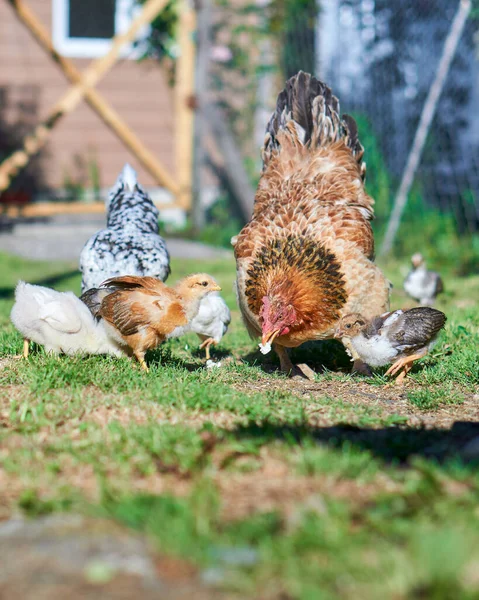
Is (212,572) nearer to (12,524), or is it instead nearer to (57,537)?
(57,537)

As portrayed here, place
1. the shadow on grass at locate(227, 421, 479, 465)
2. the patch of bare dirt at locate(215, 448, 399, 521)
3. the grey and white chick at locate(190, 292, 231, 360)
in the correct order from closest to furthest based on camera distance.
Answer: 1. the patch of bare dirt at locate(215, 448, 399, 521)
2. the shadow on grass at locate(227, 421, 479, 465)
3. the grey and white chick at locate(190, 292, 231, 360)

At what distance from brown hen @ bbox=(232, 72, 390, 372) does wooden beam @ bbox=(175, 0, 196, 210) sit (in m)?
6.46

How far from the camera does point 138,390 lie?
→ 13.8ft

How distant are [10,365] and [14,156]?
25.8 feet

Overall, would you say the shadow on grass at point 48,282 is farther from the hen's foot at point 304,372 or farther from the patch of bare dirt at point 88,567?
the patch of bare dirt at point 88,567

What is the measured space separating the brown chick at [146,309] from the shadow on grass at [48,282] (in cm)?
356

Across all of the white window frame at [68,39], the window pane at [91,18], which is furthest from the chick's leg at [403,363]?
the window pane at [91,18]

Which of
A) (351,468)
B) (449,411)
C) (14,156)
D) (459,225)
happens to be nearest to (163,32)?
(14,156)

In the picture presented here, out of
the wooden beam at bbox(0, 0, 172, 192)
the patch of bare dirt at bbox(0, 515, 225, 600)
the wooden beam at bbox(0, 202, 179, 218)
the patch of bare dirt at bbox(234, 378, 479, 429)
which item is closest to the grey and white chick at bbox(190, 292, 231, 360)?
the patch of bare dirt at bbox(234, 378, 479, 429)

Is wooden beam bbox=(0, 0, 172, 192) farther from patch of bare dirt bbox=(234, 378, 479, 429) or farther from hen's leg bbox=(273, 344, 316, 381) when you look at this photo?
patch of bare dirt bbox=(234, 378, 479, 429)

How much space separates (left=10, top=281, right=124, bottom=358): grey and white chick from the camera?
4844 mm

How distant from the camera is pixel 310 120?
604 centimetres

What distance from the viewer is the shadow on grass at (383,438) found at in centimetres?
331

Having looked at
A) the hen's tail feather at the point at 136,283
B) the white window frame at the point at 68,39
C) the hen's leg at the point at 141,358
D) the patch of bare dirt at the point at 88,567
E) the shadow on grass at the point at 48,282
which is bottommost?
the shadow on grass at the point at 48,282
